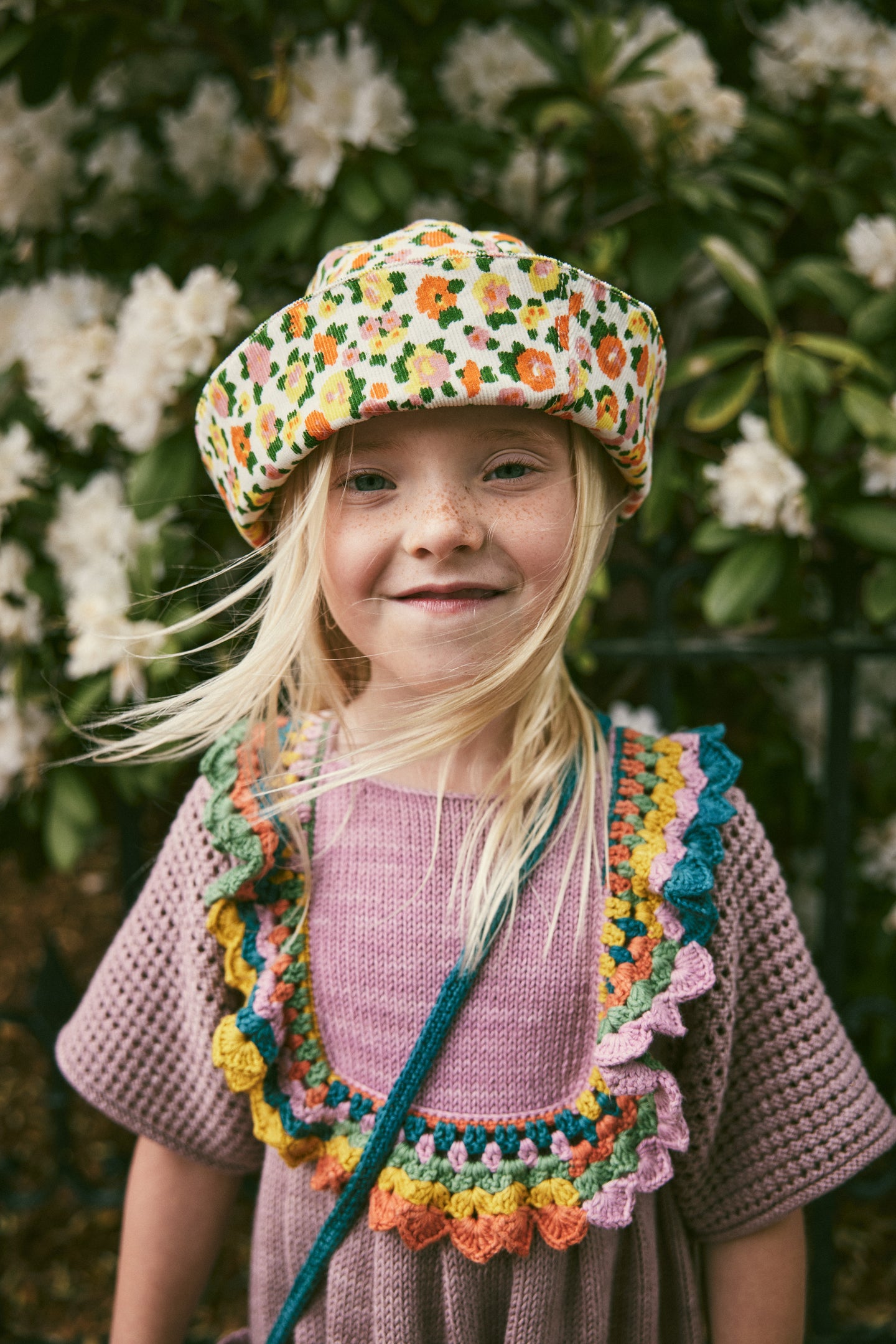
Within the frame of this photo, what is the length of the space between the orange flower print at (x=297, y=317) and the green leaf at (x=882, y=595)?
0.99 meters

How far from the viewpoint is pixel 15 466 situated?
54.9 inches

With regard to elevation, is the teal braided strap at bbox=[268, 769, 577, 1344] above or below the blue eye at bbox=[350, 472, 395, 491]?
below

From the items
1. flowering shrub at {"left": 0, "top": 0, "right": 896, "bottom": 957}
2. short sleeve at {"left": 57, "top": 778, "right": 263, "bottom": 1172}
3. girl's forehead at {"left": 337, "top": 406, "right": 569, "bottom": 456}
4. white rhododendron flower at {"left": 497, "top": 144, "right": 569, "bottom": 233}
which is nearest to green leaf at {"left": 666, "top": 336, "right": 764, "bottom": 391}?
flowering shrub at {"left": 0, "top": 0, "right": 896, "bottom": 957}

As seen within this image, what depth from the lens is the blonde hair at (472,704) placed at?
0.84 m

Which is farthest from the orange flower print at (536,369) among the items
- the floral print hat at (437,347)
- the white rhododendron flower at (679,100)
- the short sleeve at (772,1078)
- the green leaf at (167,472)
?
the white rhododendron flower at (679,100)

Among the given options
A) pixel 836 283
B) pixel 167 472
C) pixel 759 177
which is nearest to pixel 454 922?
pixel 167 472

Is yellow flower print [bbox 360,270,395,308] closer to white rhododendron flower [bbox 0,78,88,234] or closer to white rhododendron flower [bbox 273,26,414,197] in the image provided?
white rhododendron flower [bbox 273,26,414,197]

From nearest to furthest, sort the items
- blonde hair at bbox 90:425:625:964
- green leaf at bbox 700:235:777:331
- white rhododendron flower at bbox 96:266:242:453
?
blonde hair at bbox 90:425:625:964, white rhododendron flower at bbox 96:266:242:453, green leaf at bbox 700:235:777:331

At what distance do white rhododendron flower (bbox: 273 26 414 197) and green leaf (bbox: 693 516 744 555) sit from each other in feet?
2.39

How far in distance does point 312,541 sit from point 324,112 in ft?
2.82

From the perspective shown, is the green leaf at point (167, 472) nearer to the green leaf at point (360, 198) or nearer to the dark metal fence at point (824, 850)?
the green leaf at point (360, 198)

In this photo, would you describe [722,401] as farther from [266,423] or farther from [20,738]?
[20,738]

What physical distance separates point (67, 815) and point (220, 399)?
847mm

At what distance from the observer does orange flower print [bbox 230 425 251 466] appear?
844 mm
